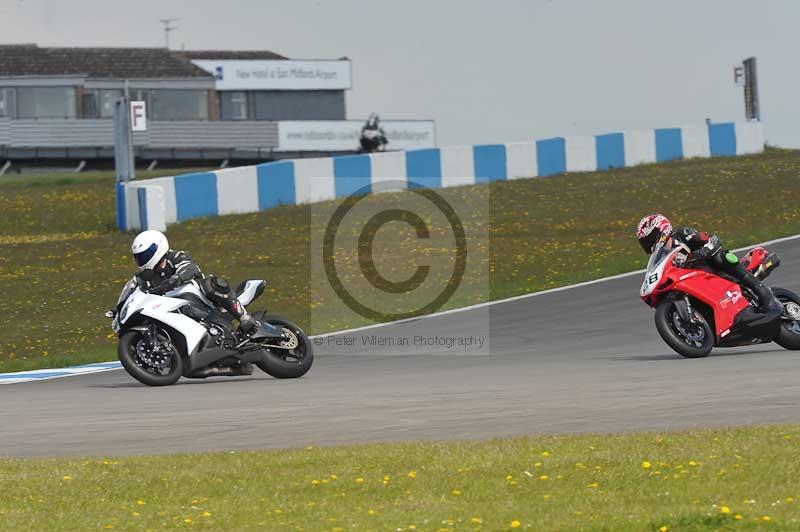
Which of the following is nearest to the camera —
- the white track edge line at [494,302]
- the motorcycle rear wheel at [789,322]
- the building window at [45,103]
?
the motorcycle rear wheel at [789,322]

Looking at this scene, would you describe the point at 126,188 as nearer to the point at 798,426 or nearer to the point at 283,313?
the point at 283,313

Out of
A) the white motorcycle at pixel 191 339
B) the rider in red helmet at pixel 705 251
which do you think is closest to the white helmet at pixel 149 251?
the white motorcycle at pixel 191 339

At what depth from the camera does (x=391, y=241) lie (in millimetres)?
26094

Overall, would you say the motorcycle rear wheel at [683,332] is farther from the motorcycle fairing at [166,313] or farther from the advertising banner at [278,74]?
the advertising banner at [278,74]

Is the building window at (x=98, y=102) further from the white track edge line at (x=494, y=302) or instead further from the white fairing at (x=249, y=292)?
the white fairing at (x=249, y=292)

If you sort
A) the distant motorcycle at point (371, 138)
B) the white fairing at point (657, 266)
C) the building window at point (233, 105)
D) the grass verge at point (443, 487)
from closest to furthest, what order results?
the grass verge at point (443, 487) → the white fairing at point (657, 266) → the distant motorcycle at point (371, 138) → the building window at point (233, 105)

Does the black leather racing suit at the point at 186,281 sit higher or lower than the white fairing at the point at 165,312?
higher

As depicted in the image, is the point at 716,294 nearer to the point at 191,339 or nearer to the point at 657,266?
the point at 657,266

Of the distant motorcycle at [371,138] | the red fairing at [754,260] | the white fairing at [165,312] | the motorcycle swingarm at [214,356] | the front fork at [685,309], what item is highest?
the distant motorcycle at [371,138]

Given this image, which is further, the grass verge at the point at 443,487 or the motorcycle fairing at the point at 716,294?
the motorcycle fairing at the point at 716,294

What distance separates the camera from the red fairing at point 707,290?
43.5ft

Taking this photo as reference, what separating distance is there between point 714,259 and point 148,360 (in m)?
5.14

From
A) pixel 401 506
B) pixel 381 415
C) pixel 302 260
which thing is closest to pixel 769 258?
pixel 381 415

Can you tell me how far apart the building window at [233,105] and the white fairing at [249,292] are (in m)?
53.1
